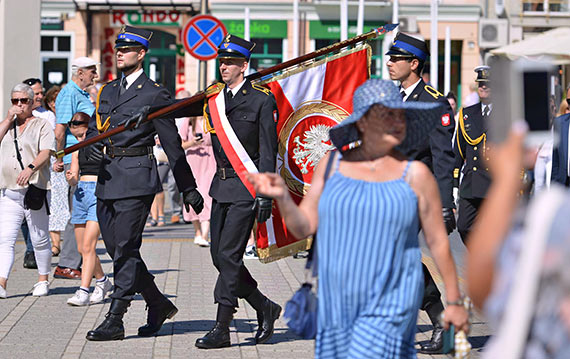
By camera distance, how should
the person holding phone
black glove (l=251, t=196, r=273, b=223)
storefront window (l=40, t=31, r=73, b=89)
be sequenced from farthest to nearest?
storefront window (l=40, t=31, r=73, b=89) → the person holding phone → black glove (l=251, t=196, r=273, b=223)

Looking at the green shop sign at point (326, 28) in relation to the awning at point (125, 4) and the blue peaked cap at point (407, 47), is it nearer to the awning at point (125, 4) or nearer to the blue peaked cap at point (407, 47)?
the awning at point (125, 4)

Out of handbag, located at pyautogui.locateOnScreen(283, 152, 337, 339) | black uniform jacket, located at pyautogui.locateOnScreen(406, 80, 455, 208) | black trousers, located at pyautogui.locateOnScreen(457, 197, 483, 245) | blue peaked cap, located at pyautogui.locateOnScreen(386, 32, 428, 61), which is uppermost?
blue peaked cap, located at pyautogui.locateOnScreen(386, 32, 428, 61)

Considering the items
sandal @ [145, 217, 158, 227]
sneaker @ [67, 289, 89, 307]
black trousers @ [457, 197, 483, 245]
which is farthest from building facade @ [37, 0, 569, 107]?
black trousers @ [457, 197, 483, 245]

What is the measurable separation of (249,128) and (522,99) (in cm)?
481

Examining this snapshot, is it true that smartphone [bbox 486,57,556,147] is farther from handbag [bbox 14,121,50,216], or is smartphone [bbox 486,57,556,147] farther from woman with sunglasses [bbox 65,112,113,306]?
handbag [bbox 14,121,50,216]

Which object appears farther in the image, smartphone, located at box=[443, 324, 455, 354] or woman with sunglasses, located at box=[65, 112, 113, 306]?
woman with sunglasses, located at box=[65, 112, 113, 306]

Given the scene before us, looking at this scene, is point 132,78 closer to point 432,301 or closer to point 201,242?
point 432,301

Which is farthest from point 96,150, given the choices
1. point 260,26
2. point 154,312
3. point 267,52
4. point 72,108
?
point 260,26

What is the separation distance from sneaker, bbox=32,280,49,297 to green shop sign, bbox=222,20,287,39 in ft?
81.5

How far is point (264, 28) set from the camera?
34312mm

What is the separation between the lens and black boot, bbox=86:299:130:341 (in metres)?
7.84

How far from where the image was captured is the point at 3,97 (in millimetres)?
16016

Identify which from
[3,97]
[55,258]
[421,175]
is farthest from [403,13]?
[421,175]

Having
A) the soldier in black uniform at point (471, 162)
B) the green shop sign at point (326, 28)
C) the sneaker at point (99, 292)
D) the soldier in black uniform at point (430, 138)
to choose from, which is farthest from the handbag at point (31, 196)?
the green shop sign at point (326, 28)
